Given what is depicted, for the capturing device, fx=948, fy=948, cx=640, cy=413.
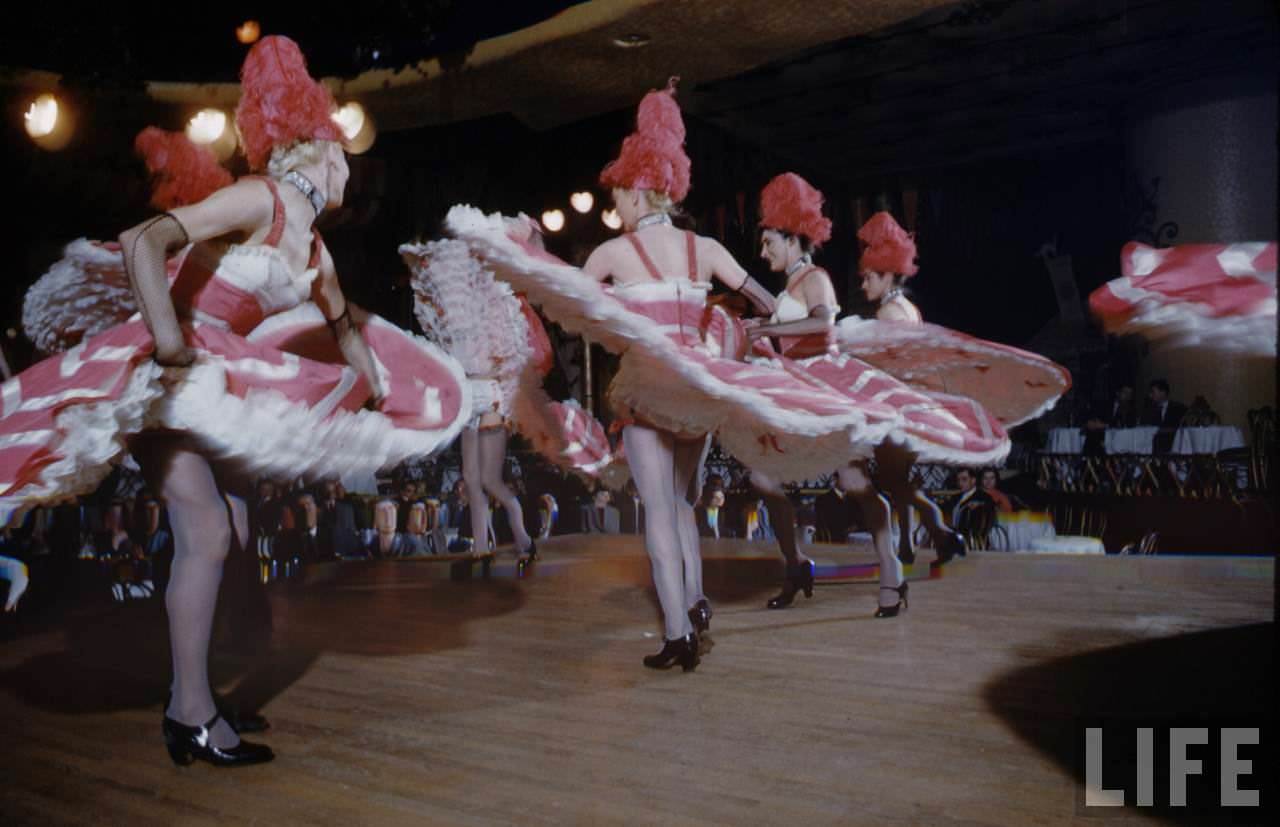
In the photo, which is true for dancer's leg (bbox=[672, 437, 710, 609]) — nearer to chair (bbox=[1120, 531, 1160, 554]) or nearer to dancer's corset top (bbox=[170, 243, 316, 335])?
dancer's corset top (bbox=[170, 243, 316, 335])

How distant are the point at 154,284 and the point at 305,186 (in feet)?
1.55

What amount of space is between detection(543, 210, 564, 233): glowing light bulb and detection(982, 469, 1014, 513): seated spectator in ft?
13.8

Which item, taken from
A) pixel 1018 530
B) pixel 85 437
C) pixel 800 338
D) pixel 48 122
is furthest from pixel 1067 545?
pixel 48 122

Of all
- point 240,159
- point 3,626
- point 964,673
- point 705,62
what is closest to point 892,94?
point 705,62

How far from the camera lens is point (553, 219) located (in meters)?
8.55

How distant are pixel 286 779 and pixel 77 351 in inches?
40.2

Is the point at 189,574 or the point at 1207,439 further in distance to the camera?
the point at 1207,439

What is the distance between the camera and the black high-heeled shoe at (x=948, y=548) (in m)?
4.99

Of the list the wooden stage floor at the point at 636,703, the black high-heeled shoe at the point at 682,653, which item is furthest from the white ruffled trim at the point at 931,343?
the black high-heeled shoe at the point at 682,653

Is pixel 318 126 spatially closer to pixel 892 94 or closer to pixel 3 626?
pixel 3 626

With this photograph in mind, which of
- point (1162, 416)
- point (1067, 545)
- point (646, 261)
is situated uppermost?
point (646, 261)

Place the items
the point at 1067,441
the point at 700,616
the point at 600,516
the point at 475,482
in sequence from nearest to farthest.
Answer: the point at 700,616
the point at 475,482
the point at 600,516
the point at 1067,441

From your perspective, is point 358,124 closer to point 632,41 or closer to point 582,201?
point 582,201

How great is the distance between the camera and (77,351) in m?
2.05
